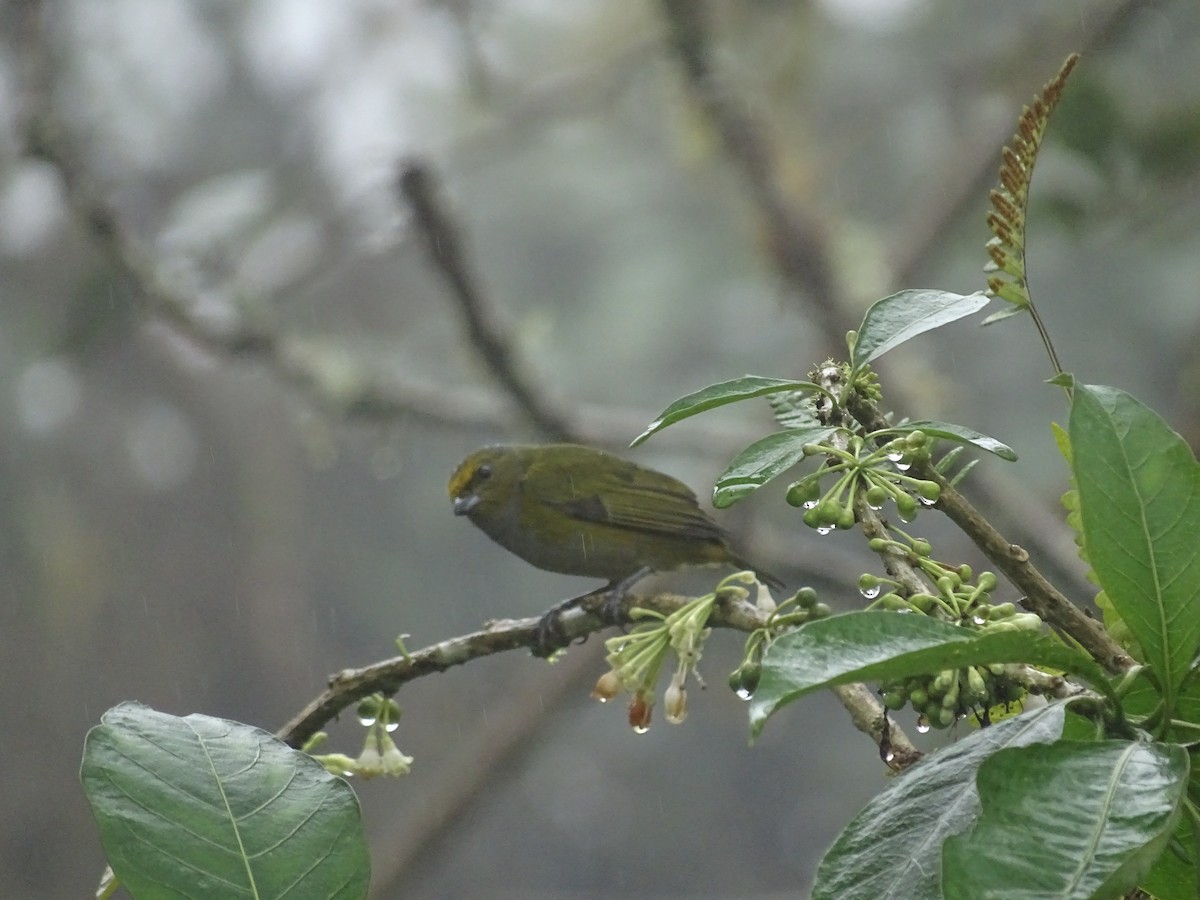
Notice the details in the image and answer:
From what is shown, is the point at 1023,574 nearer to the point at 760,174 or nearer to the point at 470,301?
the point at 470,301

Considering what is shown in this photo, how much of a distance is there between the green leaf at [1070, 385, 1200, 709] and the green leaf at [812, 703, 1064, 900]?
0.26 feet

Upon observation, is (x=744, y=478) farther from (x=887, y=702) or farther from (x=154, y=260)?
(x=154, y=260)

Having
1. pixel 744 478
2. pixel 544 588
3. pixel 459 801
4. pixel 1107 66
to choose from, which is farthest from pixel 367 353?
pixel 744 478

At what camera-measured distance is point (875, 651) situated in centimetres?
54

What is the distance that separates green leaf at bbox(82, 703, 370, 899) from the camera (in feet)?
2.32

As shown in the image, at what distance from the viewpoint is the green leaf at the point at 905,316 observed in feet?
2.23

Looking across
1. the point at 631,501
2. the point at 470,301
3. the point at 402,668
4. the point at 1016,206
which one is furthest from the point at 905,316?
the point at 470,301

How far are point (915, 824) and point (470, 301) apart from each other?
2871mm

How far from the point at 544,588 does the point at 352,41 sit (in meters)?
2.65

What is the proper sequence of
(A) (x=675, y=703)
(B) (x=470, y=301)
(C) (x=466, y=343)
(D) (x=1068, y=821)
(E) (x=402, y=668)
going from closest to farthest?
1. (D) (x=1068, y=821)
2. (A) (x=675, y=703)
3. (E) (x=402, y=668)
4. (B) (x=470, y=301)
5. (C) (x=466, y=343)

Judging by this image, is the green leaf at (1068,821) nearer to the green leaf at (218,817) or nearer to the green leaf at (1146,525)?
the green leaf at (1146,525)

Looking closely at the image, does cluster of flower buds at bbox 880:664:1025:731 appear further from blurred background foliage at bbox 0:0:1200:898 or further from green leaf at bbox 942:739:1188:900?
blurred background foliage at bbox 0:0:1200:898

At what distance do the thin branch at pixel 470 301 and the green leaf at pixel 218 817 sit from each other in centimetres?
256

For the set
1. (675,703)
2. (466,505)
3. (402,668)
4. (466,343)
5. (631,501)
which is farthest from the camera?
(466,343)
